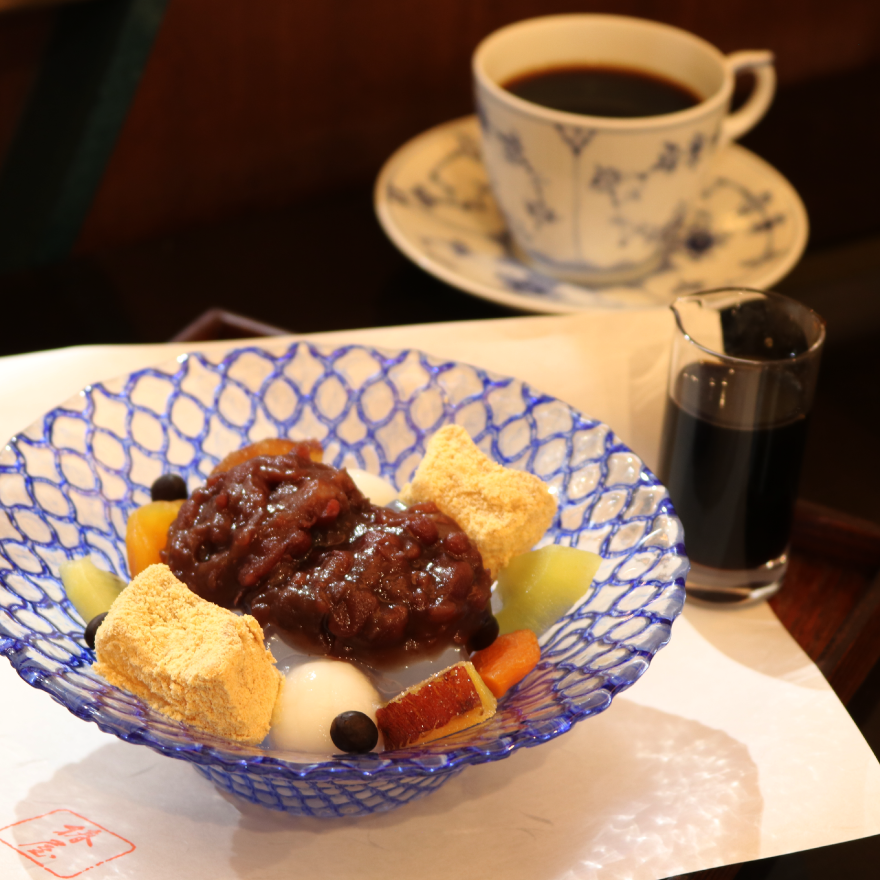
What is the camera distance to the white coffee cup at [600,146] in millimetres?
1450

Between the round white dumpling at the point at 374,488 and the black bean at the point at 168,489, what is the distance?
16 centimetres

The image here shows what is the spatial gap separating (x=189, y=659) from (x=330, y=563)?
5.8 inches

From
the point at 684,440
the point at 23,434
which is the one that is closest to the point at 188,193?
the point at 23,434

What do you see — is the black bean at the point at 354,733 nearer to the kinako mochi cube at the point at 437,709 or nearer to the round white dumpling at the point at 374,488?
the kinako mochi cube at the point at 437,709

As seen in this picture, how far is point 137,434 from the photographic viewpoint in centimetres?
109

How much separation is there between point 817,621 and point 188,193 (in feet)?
4.71

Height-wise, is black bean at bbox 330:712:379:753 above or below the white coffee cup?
below

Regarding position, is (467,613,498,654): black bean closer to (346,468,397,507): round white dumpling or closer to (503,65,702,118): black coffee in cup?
(346,468,397,507): round white dumpling

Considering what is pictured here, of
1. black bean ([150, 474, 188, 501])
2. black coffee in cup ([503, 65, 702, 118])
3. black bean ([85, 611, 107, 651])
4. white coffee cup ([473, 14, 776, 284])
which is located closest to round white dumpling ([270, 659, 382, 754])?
black bean ([85, 611, 107, 651])

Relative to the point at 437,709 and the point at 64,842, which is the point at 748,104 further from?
the point at 64,842

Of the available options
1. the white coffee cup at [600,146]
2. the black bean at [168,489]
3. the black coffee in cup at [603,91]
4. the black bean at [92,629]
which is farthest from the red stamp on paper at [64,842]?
the black coffee in cup at [603,91]

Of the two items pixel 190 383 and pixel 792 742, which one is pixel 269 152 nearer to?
pixel 190 383

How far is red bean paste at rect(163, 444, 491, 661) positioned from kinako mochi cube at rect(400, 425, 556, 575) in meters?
0.02

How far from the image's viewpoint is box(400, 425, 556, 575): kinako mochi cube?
906 mm
